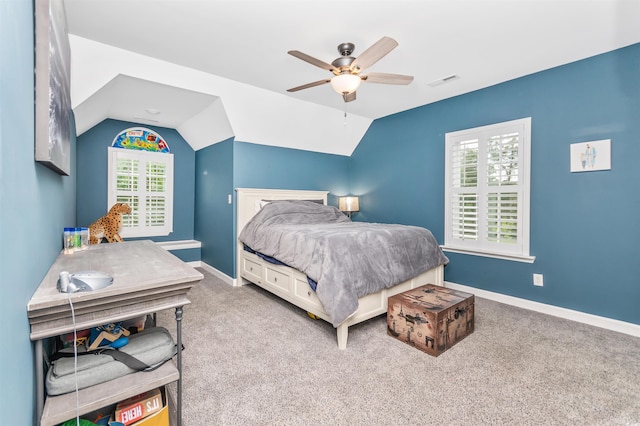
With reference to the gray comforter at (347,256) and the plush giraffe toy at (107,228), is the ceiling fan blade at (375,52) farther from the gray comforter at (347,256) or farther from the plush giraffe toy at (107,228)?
the plush giraffe toy at (107,228)

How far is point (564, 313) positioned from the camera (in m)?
2.95

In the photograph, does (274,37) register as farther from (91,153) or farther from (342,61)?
(91,153)

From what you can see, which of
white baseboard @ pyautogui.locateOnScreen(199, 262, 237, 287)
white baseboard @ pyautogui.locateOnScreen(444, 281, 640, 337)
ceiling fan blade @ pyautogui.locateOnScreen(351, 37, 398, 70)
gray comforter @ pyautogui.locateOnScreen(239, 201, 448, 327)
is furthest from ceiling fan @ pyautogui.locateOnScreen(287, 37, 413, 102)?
white baseboard @ pyautogui.locateOnScreen(199, 262, 237, 287)

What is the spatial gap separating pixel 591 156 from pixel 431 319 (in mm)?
2282

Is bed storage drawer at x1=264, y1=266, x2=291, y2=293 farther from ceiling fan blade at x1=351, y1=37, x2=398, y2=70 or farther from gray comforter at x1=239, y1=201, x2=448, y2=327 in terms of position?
ceiling fan blade at x1=351, y1=37, x2=398, y2=70

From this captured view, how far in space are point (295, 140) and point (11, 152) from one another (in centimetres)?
384

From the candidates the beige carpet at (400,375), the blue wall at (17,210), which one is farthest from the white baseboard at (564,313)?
the blue wall at (17,210)

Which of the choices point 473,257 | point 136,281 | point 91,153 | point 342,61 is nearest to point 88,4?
point 342,61

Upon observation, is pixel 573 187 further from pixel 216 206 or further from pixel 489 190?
pixel 216 206

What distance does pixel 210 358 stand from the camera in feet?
7.11

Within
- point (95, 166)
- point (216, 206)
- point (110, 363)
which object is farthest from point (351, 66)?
point (95, 166)

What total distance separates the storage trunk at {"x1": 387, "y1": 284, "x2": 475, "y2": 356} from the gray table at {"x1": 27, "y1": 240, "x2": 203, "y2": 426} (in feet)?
5.54

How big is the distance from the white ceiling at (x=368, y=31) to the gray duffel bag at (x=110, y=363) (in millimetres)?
2258

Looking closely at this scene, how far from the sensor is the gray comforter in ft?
7.57
